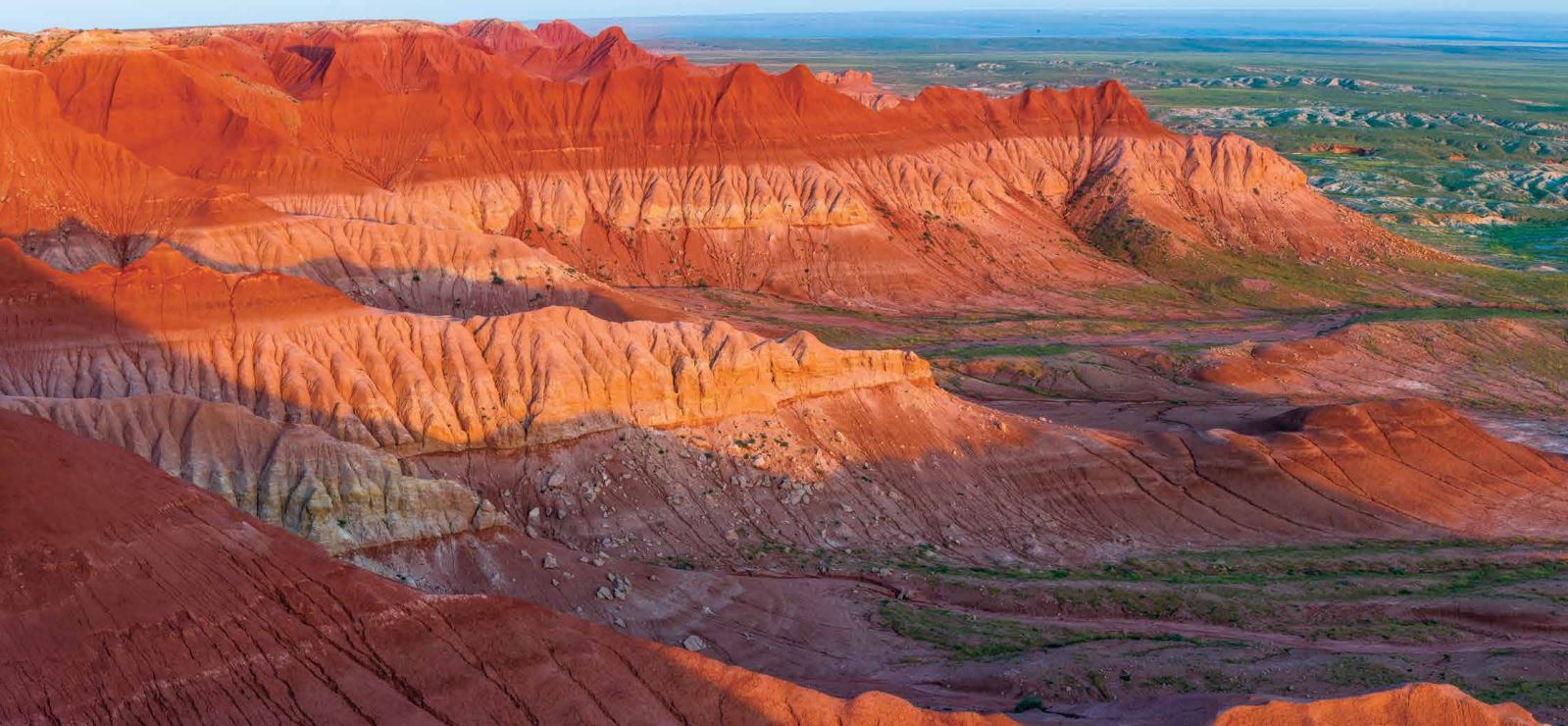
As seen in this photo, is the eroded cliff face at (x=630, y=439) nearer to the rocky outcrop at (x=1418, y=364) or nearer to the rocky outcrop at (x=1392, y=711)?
the rocky outcrop at (x=1392, y=711)

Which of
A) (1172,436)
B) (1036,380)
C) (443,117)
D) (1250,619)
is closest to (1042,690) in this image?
(1250,619)

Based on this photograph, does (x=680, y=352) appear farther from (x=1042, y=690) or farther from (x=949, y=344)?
(x=949, y=344)

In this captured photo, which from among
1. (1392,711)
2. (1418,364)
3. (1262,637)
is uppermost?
(1392,711)

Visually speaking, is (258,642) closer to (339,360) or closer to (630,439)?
(339,360)

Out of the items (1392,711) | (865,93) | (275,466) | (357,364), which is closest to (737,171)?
(357,364)

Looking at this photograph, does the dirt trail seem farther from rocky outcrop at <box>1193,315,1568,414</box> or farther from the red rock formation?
the red rock formation
